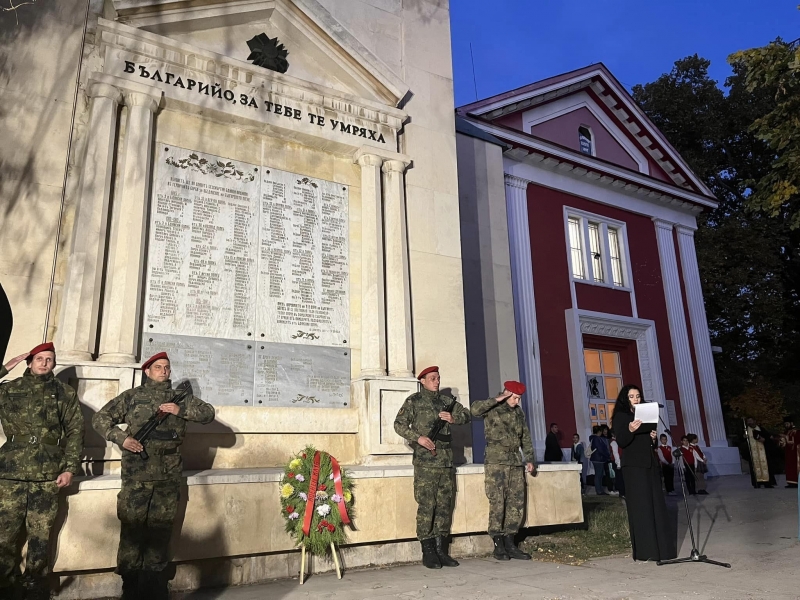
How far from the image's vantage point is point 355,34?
912 cm

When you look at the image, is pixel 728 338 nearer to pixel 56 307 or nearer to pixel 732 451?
pixel 732 451

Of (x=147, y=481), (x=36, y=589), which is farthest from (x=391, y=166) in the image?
(x=36, y=589)

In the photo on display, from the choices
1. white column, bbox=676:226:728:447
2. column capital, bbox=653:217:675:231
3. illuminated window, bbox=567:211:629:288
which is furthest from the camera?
column capital, bbox=653:217:675:231

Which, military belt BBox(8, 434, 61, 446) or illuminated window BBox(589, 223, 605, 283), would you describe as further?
illuminated window BBox(589, 223, 605, 283)

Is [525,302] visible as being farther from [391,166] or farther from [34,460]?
[34,460]

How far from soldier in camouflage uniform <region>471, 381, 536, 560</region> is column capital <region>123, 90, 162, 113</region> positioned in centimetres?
487

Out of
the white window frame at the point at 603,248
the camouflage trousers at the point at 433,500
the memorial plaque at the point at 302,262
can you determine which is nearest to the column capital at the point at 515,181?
the white window frame at the point at 603,248

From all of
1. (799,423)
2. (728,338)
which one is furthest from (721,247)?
(799,423)

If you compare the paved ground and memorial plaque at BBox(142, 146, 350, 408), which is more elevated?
memorial plaque at BBox(142, 146, 350, 408)

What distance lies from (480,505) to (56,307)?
15.8 feet

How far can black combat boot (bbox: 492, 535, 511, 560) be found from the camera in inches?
258

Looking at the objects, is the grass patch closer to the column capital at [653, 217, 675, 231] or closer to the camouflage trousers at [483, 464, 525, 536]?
the camouflage trousers at [483, 464, 525, 536]

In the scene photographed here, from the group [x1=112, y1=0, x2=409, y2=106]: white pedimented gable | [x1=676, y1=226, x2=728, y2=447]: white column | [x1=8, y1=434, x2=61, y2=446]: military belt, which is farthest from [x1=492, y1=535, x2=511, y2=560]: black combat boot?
[x1=676, y1=226, x2=728, y2=447]: white column

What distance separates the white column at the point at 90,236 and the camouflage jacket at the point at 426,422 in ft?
10.3
